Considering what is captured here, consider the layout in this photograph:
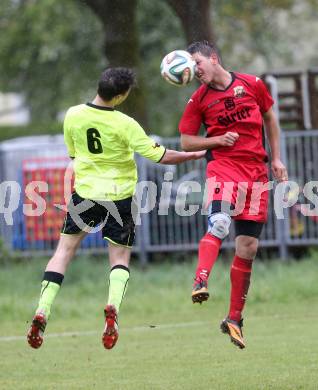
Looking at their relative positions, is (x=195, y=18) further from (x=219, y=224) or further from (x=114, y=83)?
(x=219, y=224)

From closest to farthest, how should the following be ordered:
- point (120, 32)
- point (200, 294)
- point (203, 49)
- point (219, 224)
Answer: point (200, 294)
point (219, 224)
point (203, 49)
point (120, 32)

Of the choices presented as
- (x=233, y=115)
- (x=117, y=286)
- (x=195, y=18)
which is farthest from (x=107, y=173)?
(x=195, y=18)

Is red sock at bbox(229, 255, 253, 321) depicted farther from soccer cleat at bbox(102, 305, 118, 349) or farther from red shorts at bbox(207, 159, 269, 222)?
soccer cleat at bbox(102, 305, 118, 349)

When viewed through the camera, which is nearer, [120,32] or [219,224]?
[219,224]

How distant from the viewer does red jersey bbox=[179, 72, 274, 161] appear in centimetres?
916

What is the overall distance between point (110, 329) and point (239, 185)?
5.34ft

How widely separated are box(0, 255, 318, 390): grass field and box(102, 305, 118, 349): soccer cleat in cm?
36

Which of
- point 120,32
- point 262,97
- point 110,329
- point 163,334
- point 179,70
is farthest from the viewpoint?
point 120,32

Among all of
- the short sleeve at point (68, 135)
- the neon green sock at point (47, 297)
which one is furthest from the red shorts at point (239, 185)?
the neon green sock at point (47, 297)

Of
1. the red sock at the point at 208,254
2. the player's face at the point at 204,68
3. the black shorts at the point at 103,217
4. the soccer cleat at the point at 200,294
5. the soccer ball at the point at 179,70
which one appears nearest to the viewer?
the soccer cleat at the point at 200,294

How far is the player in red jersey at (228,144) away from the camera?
356 inches

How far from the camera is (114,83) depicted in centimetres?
904

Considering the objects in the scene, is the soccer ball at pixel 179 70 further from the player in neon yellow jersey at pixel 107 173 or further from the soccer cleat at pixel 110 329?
the soccer cleat at pixel 110 329

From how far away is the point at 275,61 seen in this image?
1667 inches
